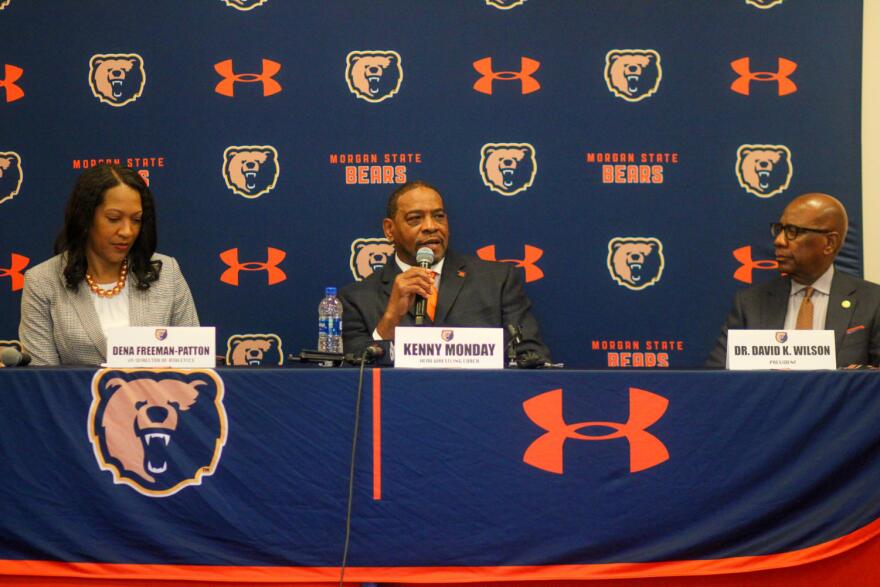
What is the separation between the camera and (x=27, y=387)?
2.08 m

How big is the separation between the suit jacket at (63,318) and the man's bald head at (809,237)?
7.18ft

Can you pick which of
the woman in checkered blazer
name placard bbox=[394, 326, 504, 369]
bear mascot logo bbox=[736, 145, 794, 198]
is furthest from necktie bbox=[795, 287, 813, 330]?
the woman in checkered blazer

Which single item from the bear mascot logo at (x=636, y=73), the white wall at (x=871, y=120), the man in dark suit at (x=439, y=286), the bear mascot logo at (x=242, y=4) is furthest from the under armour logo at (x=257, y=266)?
the white wall at (x=871, y=120)

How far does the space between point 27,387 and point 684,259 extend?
2.42 metres

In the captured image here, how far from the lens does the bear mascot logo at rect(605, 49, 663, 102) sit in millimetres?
3361

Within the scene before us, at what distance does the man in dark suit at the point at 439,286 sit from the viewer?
3.04 meters

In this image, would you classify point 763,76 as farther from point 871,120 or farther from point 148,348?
point 148,348

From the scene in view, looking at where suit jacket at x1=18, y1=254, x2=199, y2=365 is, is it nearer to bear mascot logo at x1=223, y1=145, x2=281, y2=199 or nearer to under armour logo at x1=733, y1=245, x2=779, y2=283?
bear mascot logo at x1=223, y1=145, x2=281, y2=199

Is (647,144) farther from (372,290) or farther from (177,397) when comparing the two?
(177,397)

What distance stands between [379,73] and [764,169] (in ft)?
5.22

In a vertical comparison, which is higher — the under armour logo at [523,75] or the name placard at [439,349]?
the under armour logo at [523,75]

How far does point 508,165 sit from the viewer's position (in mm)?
3373

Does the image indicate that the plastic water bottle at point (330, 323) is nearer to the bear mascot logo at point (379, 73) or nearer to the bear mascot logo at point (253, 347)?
the bear mascot logo at point (253, 347)

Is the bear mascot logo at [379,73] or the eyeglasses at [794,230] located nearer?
the eyeglasses at [794,230]
